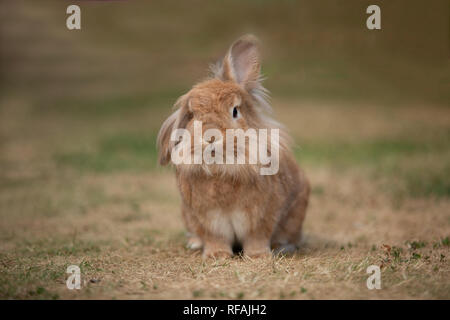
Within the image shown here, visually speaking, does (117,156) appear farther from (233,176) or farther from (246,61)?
(233,176)

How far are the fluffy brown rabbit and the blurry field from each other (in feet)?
0.98

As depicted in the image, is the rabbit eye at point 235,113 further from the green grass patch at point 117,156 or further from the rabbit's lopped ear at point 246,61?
the green grass patch at point 117,156

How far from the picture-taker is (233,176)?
4.90 metres

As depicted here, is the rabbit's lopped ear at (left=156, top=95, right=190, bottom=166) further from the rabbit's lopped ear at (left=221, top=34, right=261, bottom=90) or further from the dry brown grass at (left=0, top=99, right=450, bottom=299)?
the dry brown grass at (left=0, top=99, right=450, bottom=299)

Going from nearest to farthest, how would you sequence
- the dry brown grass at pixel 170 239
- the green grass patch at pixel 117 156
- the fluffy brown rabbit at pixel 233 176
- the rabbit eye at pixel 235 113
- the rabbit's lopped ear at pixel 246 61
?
the dry brown grass at pixel 170 239 < the fluffy brown rabbit at pixel 233 176 < the rabbit eye at pixel 235 113 < the rabbit's lopped ear at pixel 246 61 < the green grass patch at pixel 117 156

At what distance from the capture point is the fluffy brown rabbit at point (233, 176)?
4.91 m

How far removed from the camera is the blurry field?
4465mm

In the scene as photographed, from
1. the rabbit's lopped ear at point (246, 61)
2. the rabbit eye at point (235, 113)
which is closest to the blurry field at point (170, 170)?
the rabbit's lopped ear at point (246, 61)

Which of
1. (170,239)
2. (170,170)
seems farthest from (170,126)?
(170,170)

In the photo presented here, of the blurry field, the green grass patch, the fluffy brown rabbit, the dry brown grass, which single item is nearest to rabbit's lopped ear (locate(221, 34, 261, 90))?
the fluffy brown rabbit

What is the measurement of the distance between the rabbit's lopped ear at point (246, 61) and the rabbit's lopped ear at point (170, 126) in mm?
556

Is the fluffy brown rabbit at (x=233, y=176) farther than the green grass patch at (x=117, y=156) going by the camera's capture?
No

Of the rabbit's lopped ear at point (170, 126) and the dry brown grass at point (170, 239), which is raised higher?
the rabbit's lopped ear at point (170, 126)
